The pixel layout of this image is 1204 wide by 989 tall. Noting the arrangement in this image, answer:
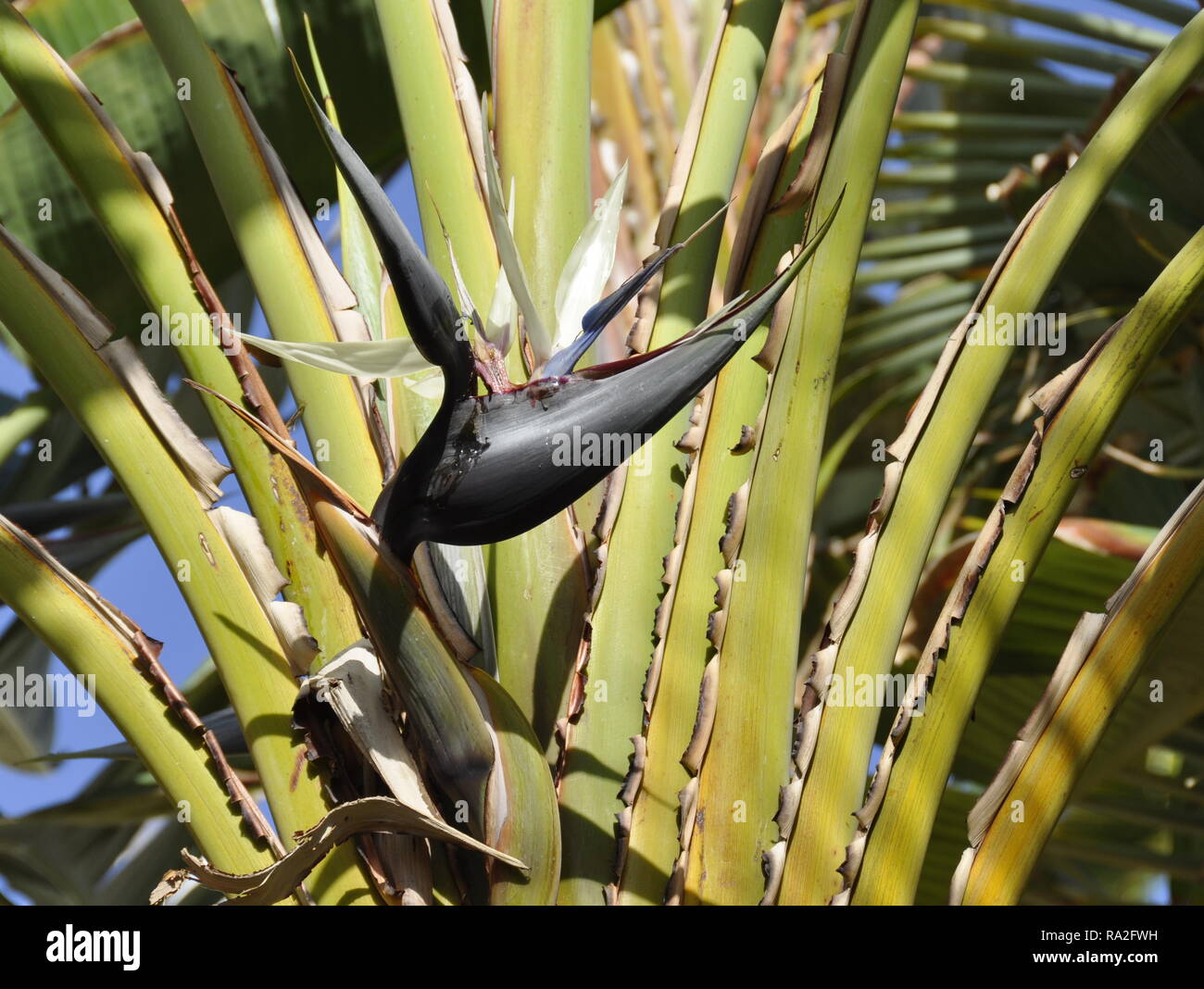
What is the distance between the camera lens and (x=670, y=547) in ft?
2.08

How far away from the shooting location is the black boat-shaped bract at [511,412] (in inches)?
18.1

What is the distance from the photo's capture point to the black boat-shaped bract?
0.46 metres

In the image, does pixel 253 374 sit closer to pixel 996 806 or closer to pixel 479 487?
pixel 479 487

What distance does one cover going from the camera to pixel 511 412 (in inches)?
19.0

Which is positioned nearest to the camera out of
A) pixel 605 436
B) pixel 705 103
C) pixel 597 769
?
pixel 605 436

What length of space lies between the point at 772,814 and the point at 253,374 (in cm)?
34

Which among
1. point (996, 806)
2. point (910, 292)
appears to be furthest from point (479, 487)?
point (910, 292)

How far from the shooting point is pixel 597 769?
23.1 inches

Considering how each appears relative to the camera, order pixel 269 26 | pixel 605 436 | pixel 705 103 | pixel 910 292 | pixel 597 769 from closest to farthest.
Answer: pixel 605 436 → pixel 597 769 → pixel 705 103 → pixel 269 26 → pixel 910 292
